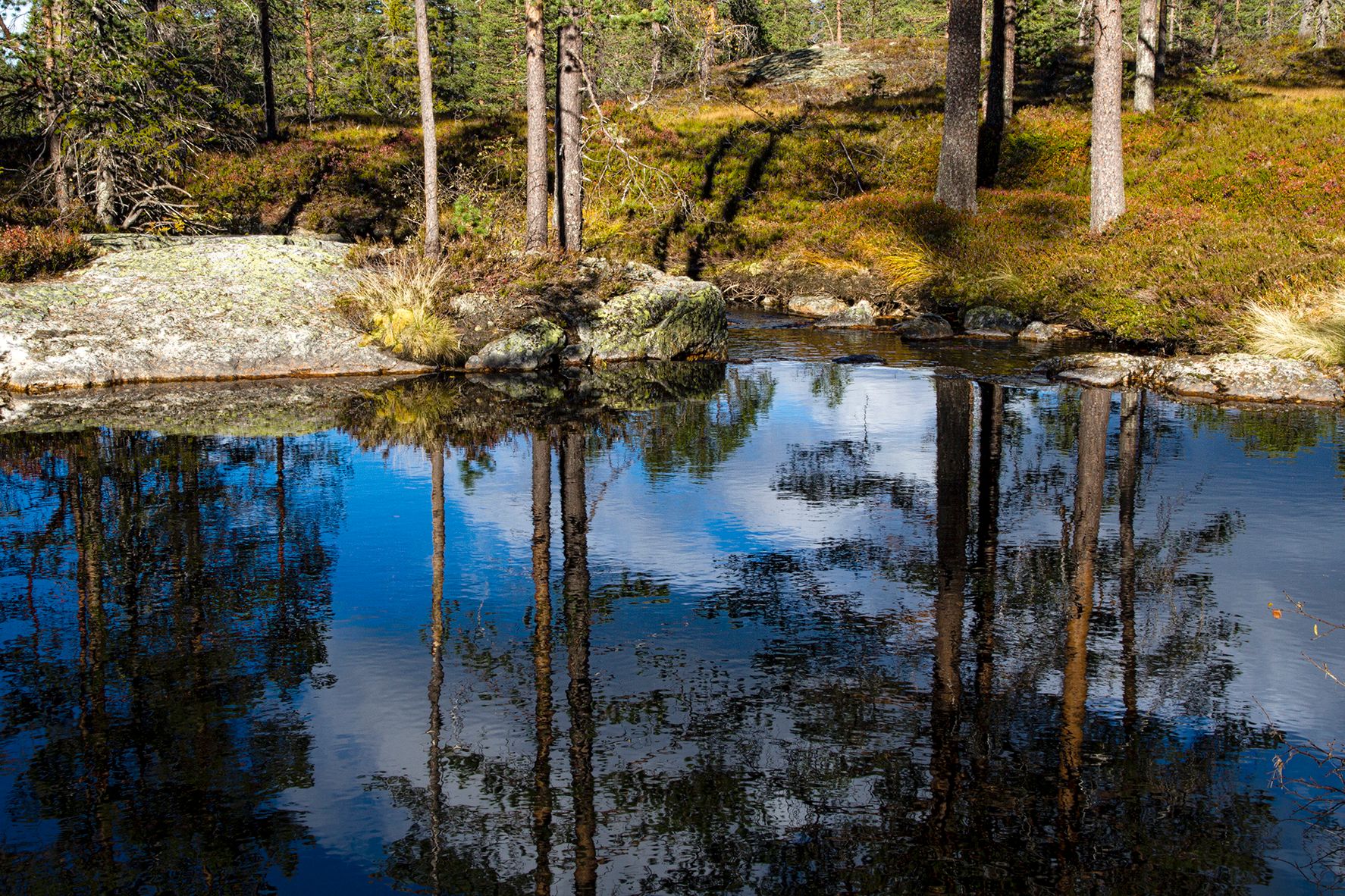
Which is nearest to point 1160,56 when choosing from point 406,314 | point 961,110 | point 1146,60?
point 1146,60

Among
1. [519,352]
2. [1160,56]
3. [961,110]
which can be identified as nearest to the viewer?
[519,352]

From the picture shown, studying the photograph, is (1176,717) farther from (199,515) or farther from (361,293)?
(361,293)

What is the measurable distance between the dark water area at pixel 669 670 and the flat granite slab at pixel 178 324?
4.67 metres

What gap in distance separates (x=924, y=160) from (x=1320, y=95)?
11.8m

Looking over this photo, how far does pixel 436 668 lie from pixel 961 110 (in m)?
21.3

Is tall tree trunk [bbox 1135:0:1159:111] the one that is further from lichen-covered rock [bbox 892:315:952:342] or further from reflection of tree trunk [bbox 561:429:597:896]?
reflection of tree trunk [bbox 561:429:597:896]

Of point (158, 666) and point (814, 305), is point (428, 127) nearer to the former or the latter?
point (814, 305)

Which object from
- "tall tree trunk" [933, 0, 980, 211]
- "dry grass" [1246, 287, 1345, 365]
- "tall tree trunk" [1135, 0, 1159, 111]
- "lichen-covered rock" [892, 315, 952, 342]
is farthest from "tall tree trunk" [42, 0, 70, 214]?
"tall tree trunk" [1135, 0, 1159, 111]

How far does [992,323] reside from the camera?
18.7 metres

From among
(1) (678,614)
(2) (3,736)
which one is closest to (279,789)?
(2) (3,736)

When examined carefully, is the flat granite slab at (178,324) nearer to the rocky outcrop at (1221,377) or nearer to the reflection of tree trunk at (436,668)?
the reflection of tree trunk at (436,668)

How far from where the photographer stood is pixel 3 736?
4.53 meters

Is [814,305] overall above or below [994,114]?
below

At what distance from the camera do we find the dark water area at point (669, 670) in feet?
12.4
